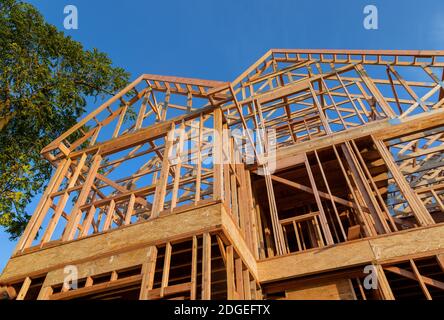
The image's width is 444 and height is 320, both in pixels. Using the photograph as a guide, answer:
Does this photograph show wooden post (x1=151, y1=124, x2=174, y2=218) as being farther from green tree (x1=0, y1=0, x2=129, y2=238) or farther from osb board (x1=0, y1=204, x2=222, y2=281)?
green tree (x1=0, y1=0, x2=129, y2=238)

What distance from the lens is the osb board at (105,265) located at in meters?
7.56

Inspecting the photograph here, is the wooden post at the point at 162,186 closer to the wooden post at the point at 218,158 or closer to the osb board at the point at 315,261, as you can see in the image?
the wooden post at the point at 218,158

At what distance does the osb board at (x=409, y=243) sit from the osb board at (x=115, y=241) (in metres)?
3.96

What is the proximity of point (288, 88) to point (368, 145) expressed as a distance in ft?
16.8

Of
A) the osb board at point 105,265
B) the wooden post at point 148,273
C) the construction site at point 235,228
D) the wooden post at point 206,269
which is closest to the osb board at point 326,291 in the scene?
the construction site at point 235,228

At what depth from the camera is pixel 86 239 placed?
865 cm

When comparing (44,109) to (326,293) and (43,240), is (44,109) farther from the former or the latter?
(326,293)

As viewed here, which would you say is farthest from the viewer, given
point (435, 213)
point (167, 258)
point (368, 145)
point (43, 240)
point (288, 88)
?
point (288, 88)

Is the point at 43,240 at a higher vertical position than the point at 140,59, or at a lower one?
lower

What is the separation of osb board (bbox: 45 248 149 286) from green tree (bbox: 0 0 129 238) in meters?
8.01

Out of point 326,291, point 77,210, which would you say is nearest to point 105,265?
point 77,210

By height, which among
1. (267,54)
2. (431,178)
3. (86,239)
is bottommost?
(86,239)

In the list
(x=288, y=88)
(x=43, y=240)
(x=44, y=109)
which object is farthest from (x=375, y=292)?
(x=44, y=109)

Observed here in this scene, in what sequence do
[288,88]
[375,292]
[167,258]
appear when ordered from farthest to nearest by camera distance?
[288,88], [375,292], [167,258]
